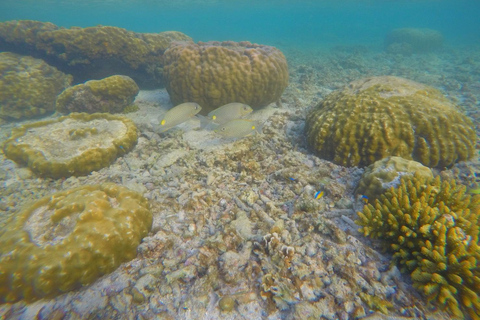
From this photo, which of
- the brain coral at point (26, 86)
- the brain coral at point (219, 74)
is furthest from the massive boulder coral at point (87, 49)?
the brain coral at point (219, 74)

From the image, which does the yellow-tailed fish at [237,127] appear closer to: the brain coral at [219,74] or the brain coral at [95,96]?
the brain coral at [219,74]

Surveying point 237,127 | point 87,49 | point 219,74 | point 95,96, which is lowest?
point 95,96

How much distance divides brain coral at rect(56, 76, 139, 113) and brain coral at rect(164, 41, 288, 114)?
6.01 ft

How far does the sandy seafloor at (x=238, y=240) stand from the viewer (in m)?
2.26

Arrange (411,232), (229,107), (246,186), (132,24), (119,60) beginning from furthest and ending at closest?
(132,24)
(119,60)
(229,107)
(246,186)
(411,232)

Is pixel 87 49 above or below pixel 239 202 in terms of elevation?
above

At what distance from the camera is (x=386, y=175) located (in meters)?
3.33

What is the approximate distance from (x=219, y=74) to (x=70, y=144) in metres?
4.09

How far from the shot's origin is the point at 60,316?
2262 mm

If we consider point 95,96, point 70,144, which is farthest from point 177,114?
point 95,96

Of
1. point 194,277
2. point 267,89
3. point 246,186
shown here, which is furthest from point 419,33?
point 194,277

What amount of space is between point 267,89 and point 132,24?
517ft

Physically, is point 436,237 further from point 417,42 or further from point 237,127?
point 417,42

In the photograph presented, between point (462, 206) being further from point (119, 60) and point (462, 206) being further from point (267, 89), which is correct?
point (119, 60)
